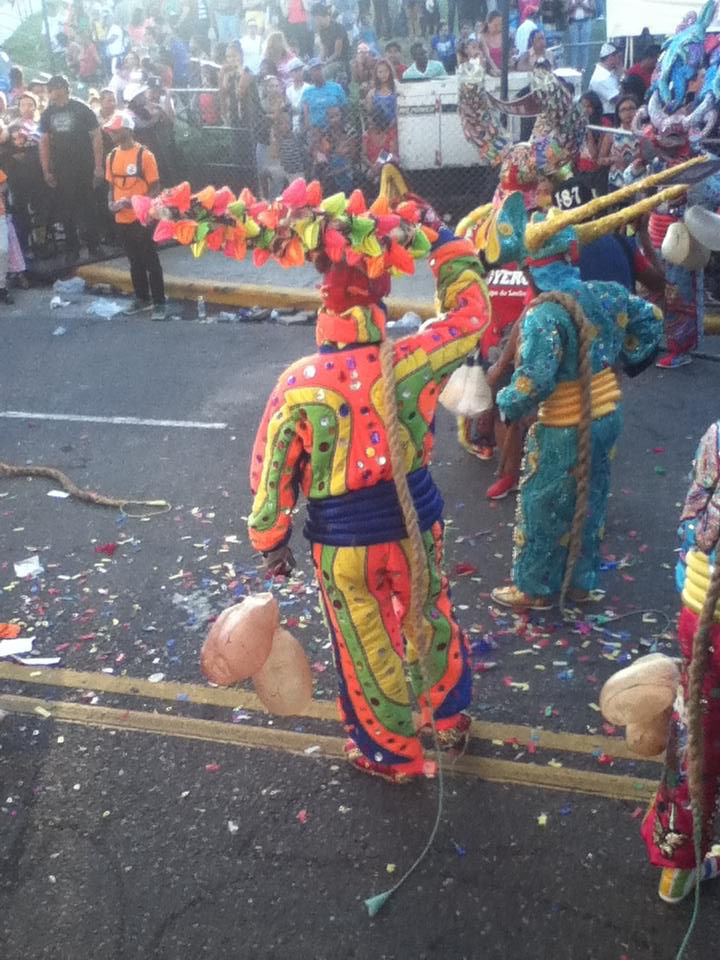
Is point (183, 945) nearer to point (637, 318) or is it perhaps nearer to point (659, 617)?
point (659, 617)

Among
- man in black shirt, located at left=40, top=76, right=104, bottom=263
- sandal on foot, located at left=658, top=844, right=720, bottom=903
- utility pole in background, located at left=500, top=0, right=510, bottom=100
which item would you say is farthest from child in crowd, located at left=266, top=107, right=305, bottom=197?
sandal on foot, located at left=658, top=844, right=720, bottom=903

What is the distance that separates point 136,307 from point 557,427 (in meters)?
7.06

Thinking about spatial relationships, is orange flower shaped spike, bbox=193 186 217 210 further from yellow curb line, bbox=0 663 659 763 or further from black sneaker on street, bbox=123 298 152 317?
black sneaker on street, bbox=123 298 152 317

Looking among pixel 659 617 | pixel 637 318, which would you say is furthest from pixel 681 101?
pixel 659 617

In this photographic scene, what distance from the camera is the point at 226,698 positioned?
455 cm

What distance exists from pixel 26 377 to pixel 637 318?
591 centimetres

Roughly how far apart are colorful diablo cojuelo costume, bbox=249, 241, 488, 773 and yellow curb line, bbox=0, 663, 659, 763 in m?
0.55

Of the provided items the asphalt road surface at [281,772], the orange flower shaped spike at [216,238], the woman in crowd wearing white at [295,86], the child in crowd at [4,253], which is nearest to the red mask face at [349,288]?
the orange flower shaped spike at [216,238]

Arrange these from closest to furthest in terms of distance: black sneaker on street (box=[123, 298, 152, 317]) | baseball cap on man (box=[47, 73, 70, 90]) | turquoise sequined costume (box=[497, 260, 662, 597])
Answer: turquoise sequined costume (box=[497, 260, 662, 597]) → black sneaker on street (box=[123, 298, 152, 317]) → baseball cap on man (box=[47, 73, 70, 90])

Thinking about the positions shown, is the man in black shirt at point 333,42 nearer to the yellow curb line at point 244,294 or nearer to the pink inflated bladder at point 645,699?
the yellow curb line at point 244,294

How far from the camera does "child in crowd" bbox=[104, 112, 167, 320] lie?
9.78m

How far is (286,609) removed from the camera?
17.1ft

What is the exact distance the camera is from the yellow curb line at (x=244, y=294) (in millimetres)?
9922

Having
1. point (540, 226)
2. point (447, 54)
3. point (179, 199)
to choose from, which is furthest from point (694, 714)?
point (447, 54)
